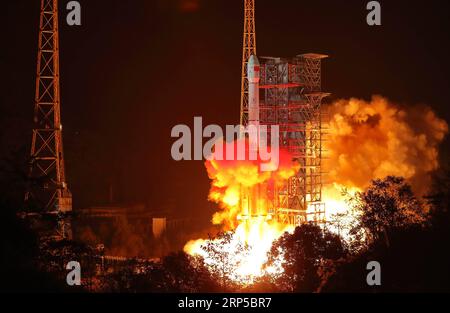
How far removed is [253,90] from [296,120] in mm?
5135

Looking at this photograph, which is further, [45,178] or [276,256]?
[276,256]

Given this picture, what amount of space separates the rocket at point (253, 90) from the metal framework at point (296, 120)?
10.3 feet

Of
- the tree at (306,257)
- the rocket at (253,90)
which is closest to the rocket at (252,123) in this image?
the rocket at (253,90)

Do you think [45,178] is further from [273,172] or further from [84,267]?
[273,172]

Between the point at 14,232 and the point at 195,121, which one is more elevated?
the point at 195,121

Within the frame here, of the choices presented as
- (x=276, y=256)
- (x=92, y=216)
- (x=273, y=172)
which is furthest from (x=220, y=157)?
(x=92, y=216)

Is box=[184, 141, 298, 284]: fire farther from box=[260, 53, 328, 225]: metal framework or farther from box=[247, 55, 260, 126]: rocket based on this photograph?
box=[247, 55, 260, 126]: rocket

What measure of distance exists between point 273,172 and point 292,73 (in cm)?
635

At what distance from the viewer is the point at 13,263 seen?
25.9m

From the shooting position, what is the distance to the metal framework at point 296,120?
50.1 m

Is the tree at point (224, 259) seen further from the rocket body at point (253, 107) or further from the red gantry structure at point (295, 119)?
the red gantry structure at point (295, 119)

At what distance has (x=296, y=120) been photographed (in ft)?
167

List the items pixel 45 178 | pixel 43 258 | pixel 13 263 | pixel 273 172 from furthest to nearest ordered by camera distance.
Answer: pixel 273 172
pixel 43 258
pixel 45 178
pixel 13 263

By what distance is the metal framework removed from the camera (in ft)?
164
